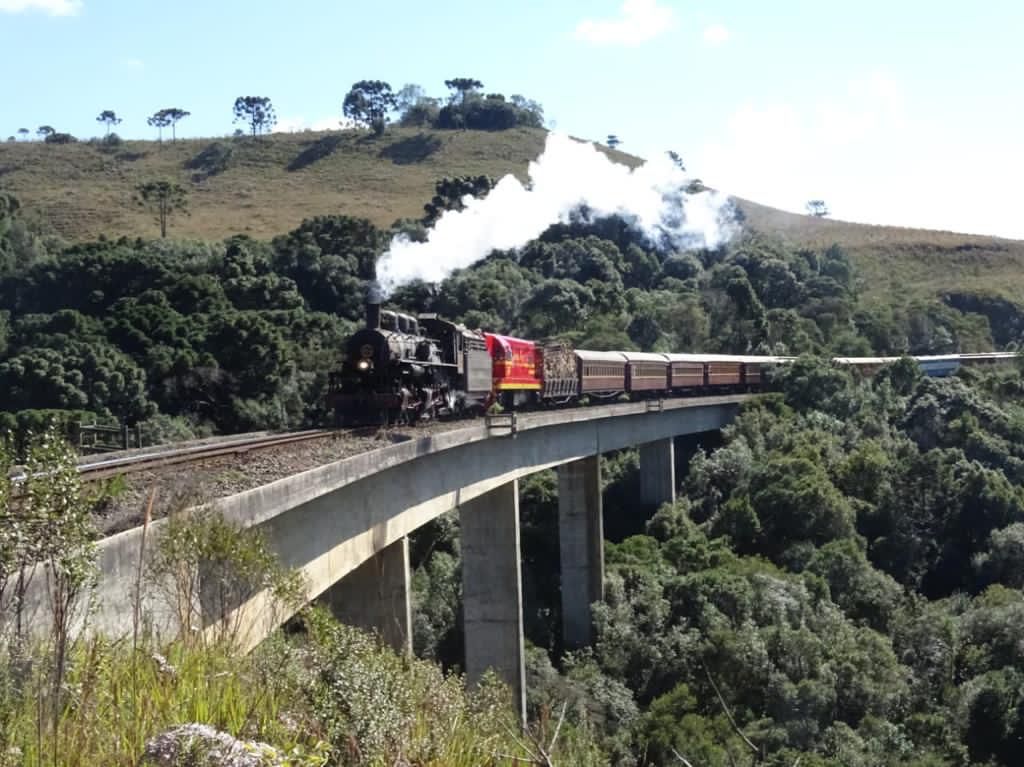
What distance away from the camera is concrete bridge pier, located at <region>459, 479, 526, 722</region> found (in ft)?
94.2

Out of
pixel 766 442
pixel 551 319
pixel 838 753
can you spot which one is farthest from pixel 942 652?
pixel 551 319

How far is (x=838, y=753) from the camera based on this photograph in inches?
915

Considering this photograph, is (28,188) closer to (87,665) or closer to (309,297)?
(309,297)

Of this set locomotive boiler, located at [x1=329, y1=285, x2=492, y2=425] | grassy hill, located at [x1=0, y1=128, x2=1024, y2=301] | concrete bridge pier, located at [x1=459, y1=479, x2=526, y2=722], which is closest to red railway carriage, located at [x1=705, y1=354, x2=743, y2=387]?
concrete bridge pier, located at [x1=459, y1=479, x2=526, y2=722]

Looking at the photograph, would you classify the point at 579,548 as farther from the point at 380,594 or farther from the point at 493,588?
the point at 380,594

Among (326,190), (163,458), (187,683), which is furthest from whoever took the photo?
(326,190)

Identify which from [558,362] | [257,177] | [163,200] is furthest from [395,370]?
[257,177]

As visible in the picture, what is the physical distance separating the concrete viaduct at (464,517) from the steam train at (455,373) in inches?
48.8

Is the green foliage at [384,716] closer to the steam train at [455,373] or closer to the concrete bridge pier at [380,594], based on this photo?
the concrete bridge pier at [380,594]

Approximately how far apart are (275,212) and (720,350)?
5172 cm

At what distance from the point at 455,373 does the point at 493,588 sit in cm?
572

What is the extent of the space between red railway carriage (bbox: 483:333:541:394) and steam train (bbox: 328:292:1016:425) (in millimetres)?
26

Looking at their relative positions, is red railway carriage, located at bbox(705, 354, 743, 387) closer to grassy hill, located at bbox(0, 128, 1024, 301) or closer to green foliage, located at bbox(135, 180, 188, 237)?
grassy hill, located at bbox(0, 128, 1024, 301)

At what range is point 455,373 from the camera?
27.1 meters
